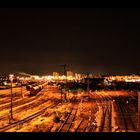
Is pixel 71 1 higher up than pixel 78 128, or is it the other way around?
pixel 71 1

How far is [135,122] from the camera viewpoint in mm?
21297

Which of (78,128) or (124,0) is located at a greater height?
(124,0)

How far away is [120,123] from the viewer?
20.8m

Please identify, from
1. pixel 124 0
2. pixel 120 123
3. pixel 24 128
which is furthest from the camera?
pixel 120 123

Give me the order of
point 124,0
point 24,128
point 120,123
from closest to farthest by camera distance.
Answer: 1. point 124,0
2. point 24,128
3. point 120,123

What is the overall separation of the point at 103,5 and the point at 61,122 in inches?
774

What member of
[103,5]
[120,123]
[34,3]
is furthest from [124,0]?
[120,123]

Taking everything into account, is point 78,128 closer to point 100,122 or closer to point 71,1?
point 100,122
